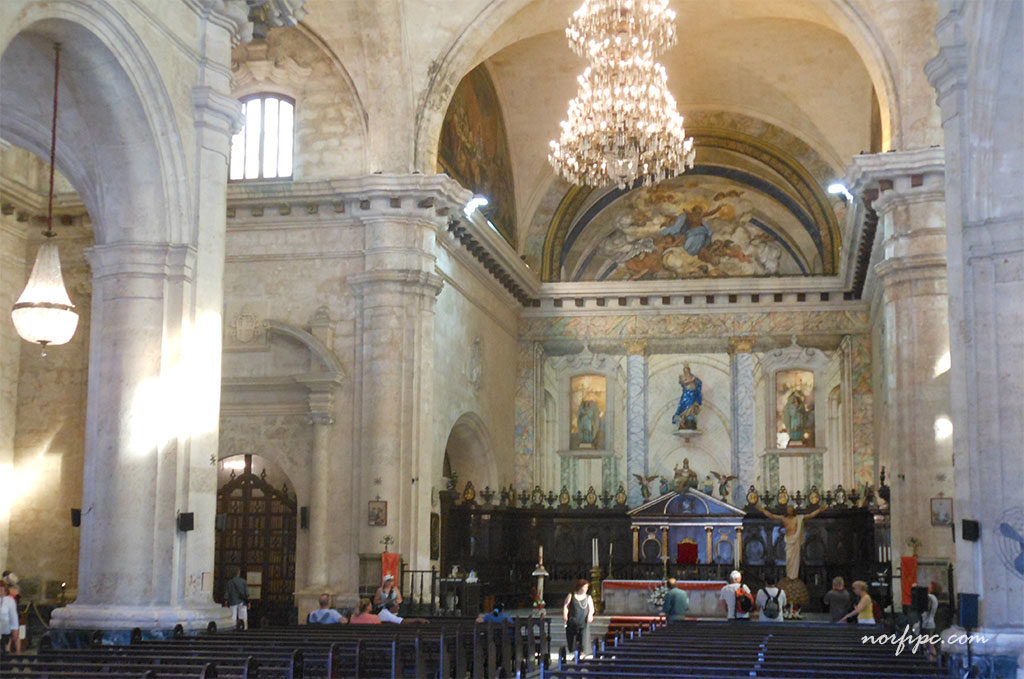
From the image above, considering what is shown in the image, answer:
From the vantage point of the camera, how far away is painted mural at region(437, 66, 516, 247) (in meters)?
23.8

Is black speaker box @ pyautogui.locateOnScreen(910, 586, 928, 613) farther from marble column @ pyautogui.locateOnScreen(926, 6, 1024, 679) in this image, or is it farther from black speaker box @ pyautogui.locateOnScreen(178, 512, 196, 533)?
black speaker box @ pyautogui.locateOnScreen(178, 512, 196, 533)

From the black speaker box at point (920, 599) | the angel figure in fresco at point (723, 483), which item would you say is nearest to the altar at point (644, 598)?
the angel figure in fresco at point (723, 483)

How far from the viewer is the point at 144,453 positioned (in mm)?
12172

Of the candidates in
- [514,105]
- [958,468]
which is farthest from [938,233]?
[514,105]

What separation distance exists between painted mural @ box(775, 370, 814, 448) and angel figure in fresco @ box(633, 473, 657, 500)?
3022 millimetres

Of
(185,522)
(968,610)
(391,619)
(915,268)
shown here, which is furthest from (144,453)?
(915,268)

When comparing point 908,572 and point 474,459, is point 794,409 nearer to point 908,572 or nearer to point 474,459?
point 474,459

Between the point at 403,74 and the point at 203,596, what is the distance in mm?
11467

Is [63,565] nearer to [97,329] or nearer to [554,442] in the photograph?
[97,329]

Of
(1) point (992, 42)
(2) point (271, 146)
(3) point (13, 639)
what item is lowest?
(3) point (13, 639)

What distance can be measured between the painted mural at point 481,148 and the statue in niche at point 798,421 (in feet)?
23.5

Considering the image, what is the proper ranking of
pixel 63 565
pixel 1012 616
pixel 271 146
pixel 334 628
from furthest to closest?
pixel 271 146
pixel 63 565
pixel 334 628
pixel 1012 616

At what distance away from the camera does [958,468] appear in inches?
470

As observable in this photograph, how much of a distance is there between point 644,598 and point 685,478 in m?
5.49
